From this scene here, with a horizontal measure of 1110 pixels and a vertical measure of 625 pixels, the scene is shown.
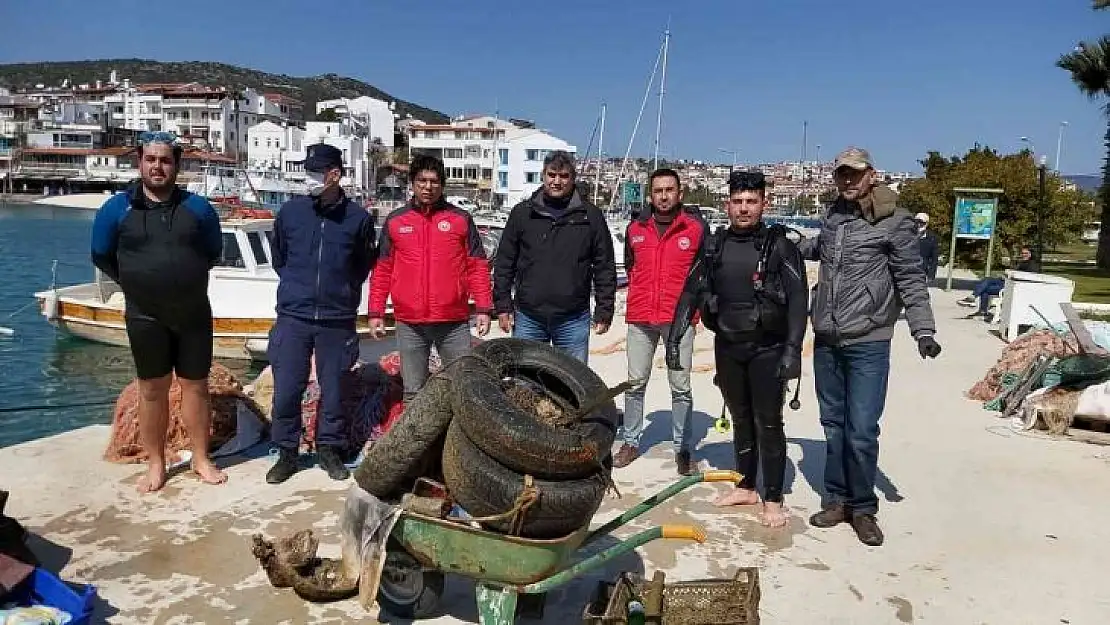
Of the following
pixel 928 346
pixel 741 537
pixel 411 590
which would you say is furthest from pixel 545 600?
pixel 928 346

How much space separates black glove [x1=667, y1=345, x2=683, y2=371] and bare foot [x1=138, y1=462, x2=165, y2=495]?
3166 millimetres

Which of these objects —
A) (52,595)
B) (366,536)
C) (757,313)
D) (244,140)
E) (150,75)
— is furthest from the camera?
(150,75)

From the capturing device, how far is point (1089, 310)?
12.8m

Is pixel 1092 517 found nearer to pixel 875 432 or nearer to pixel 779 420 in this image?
pixel 875 432

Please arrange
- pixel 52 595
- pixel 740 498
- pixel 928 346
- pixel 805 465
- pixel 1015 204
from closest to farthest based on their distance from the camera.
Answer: pixel 52 595
pixel 928 346
pixel 740 498
pixel 805 465
pixel 1015 204

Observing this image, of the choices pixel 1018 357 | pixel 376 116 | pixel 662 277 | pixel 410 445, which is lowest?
pixel 1018 357

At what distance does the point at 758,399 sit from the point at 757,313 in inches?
19.5

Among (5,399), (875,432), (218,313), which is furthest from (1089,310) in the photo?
(5,399)

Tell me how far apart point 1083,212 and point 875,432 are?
79.2 feet

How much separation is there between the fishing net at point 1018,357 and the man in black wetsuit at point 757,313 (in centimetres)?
461

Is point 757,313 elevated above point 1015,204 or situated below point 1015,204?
below

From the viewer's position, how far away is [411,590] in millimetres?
3367

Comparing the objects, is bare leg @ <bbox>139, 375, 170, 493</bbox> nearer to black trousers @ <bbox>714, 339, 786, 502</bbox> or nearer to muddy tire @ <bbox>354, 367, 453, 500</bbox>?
muddy tire @ <bbox>354, 367, 453, 500</bbox>

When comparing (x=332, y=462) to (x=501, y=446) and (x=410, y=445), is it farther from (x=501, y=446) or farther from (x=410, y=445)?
(x=501, y=446)
